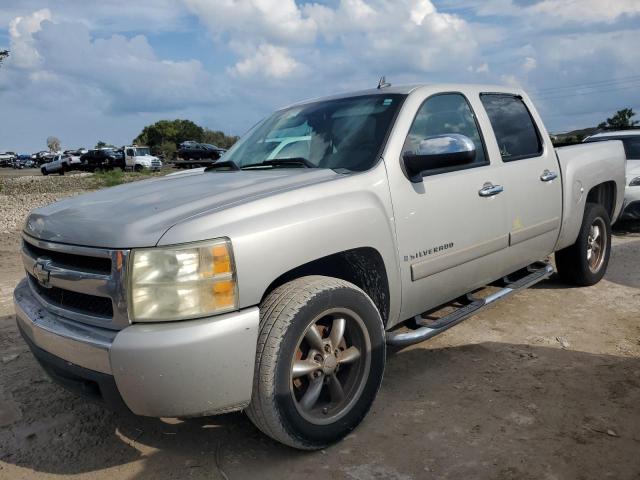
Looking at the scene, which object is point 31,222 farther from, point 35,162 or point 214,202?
point 35,162

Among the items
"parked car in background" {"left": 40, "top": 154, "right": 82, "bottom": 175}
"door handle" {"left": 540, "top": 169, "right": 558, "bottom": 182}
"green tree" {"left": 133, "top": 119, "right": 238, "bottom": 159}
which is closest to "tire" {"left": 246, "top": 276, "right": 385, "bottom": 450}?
"door handle" {"left": 540, "top": 169, "right": 558, "bottom": 182}

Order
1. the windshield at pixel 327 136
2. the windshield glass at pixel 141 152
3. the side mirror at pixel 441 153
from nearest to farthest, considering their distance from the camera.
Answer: the side mirror at pixel 441 153 < the windshield at pixel 327 136 < the windshield glass at pixel 141 152

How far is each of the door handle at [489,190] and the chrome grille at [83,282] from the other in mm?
2293

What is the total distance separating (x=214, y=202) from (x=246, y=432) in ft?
4.10

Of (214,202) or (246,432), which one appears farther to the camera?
(246,432)

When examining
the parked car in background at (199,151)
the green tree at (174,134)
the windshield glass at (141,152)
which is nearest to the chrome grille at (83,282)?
the windshield glass at (141,152)

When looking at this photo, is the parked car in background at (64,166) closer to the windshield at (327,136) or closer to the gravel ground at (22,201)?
the gravel ground at (22,201)

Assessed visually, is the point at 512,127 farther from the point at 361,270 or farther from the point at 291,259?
the point at 291,259

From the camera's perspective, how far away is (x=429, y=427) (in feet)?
9.78

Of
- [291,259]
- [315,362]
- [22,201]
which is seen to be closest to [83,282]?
[291,259]

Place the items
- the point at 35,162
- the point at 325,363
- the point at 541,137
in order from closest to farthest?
the point at 325,363 < the point at 541,137 < the point at 35,162

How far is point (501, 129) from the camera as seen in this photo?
4.20 meters

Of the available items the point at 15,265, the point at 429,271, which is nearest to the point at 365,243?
the point at 429,271

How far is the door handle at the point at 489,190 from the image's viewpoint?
368 cm
